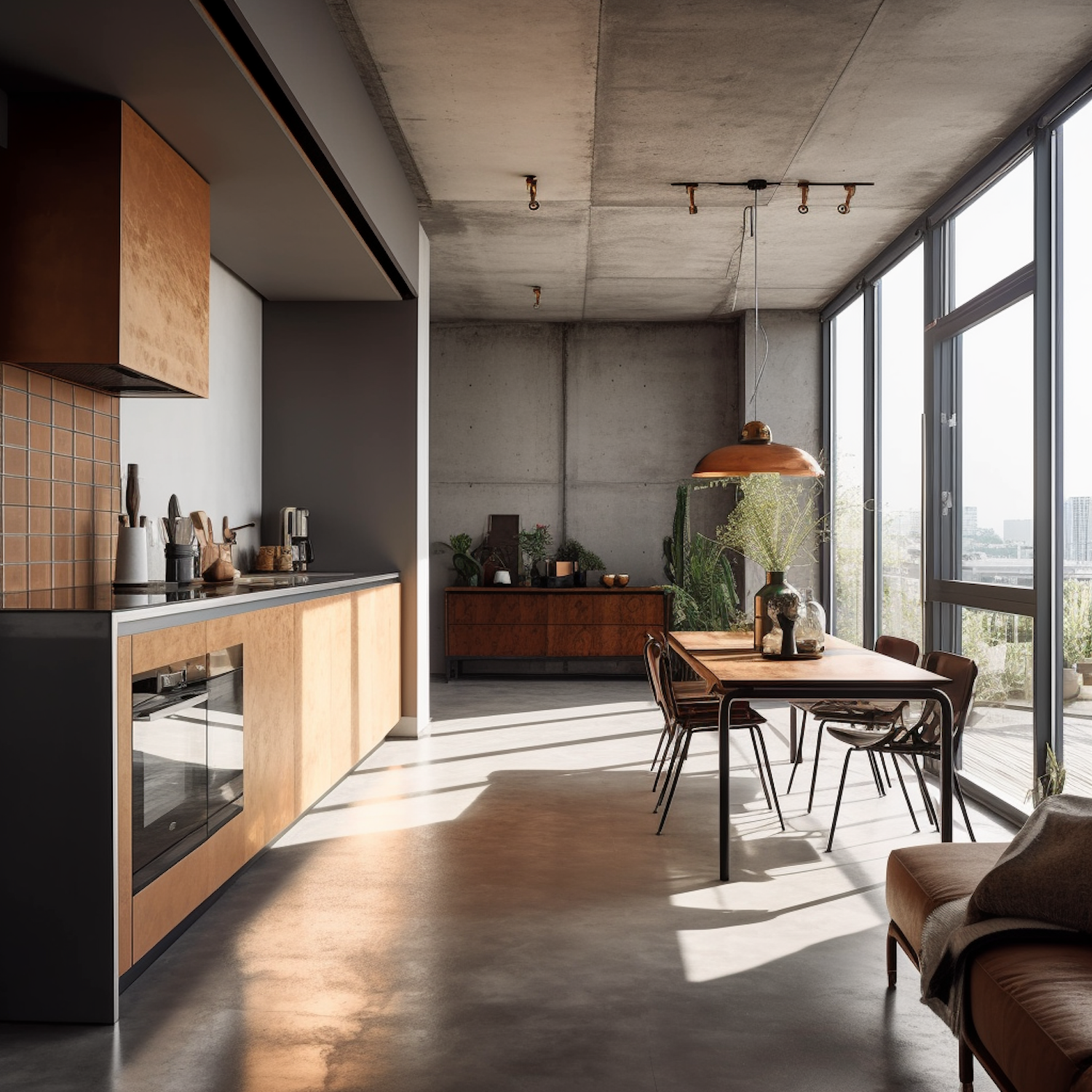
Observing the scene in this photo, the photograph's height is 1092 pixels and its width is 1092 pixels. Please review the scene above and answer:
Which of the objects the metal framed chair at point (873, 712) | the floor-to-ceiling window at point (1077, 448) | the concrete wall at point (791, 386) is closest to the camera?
the floor-to-ceiling window at point (1077, 448)

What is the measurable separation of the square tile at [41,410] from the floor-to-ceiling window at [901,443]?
15.3 feet

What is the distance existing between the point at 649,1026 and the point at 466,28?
3717mm

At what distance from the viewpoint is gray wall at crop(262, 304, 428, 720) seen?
261 inches

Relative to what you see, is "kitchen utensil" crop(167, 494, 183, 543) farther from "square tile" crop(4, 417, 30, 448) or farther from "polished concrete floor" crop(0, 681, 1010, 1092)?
"polished concrete floor" crop(0, 681, 1010, 1092)

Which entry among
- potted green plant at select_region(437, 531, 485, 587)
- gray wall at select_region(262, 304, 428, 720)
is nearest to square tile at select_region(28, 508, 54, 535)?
gray wall at select_region(262, 304, 428, 720)

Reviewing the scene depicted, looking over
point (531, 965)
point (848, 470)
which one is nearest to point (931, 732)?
point (531, 965)

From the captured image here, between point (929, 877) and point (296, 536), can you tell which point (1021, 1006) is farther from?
point (296, 536)

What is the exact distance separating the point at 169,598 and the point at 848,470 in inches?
246

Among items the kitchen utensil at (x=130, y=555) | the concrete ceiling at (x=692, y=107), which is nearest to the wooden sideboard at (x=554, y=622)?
the concrete ceiling at (x=692, y=107)

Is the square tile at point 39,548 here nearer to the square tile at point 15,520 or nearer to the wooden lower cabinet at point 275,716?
the square tile at point 15,520

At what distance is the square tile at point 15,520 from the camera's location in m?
3.52

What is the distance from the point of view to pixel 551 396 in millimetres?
10016

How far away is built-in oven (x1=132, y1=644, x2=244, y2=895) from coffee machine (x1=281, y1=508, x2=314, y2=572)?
2.80m

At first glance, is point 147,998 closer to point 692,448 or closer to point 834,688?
point 834,688
